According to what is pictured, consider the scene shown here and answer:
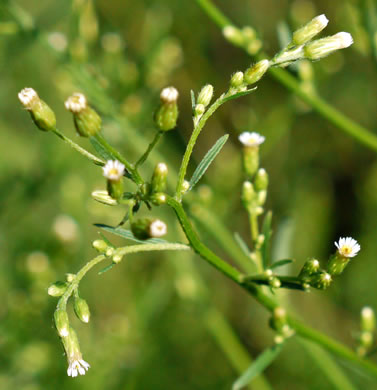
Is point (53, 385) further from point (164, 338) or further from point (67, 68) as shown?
point (67, 68)

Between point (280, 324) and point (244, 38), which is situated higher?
point (244, 38)

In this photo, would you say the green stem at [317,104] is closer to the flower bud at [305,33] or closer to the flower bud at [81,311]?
the flower bud at [305,33]

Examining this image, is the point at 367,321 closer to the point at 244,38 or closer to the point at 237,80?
the point at 237,80

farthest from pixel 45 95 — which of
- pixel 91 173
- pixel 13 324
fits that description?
pixel 13 324

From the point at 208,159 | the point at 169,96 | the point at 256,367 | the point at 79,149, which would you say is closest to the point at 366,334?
the point at 256,367

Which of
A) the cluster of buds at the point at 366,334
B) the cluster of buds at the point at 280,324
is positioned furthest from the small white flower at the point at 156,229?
the cluster of buds at the point at 366,334

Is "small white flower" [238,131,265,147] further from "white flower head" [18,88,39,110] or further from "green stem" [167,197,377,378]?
"white flower head" [18,88,39,110]

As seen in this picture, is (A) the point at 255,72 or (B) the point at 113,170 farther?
(A) the point at 255,72
